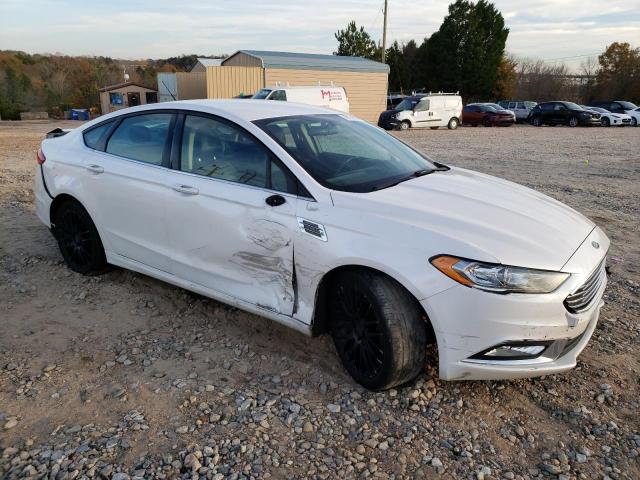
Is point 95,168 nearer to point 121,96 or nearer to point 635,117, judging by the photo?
point 121,96

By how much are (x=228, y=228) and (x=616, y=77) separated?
47.1 metres

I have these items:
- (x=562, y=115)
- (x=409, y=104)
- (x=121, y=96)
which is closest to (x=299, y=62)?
(x=409, y=104)

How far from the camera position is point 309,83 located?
28.1 metres

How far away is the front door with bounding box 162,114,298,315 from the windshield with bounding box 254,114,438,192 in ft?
0.69

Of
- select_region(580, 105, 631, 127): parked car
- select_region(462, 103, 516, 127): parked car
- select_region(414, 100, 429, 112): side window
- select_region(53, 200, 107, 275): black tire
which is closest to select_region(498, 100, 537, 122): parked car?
select_region(462, 103, 516, 127): parked car

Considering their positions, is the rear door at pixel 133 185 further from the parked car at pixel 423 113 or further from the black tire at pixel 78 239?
the parked car at pixel 423 113

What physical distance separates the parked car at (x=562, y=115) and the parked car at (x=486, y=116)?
149 cm

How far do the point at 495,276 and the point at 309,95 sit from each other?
20.2m

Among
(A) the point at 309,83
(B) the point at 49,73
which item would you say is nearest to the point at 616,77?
(A) the point at 309,83

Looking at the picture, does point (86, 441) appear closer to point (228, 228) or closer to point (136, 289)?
point (228, 228)

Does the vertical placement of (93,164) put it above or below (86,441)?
above

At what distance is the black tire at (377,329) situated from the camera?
2846mm

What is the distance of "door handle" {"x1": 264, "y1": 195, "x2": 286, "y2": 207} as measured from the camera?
10.6 ft

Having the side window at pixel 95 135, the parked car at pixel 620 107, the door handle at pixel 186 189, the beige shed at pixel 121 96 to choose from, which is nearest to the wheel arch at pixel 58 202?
the side window at pixel 95 135
